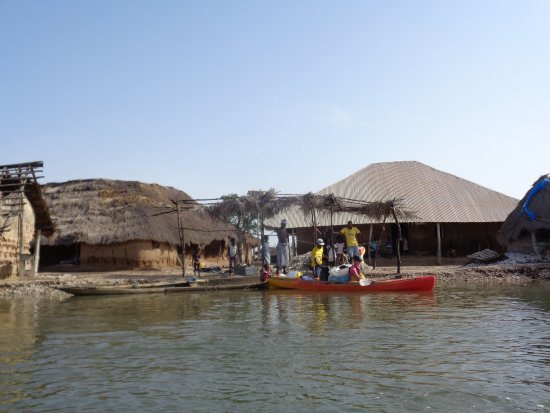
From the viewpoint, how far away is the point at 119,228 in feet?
85.4

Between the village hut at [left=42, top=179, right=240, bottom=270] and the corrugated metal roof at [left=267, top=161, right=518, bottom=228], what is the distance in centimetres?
475

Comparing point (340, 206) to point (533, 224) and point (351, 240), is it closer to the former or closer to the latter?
point (351, 240)

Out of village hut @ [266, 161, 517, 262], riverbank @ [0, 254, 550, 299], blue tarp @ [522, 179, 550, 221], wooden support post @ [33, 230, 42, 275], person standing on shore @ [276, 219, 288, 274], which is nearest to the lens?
riverbank @ [0, 254, 550, 299]

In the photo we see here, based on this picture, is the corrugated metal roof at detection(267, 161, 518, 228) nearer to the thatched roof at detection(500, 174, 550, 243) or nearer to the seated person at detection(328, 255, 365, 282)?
the thatched roof at detection(500, 174, 550, 243)

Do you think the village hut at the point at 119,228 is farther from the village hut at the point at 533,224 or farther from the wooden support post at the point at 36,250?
the village hut at the point at 533,224

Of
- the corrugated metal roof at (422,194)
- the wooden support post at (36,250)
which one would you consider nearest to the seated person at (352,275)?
the corrugated metal roof at (422,194)

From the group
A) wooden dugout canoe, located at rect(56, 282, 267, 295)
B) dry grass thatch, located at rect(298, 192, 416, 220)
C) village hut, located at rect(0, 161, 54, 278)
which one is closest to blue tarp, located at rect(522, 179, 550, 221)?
dry grass thatch, located at rect(298, 192, 416, 220)

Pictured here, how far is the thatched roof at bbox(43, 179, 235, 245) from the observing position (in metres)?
25.9

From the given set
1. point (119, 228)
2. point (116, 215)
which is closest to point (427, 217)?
point (119, 228)

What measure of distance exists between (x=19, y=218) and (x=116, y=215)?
731 cm

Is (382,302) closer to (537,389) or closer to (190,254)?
(537,389)

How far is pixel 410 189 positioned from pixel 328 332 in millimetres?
19939

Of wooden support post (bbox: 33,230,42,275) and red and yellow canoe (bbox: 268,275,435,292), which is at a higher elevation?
wooden support post (bbox: 33,230,42,275)

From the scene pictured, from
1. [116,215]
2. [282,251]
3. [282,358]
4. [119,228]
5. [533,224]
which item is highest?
[116,215]
